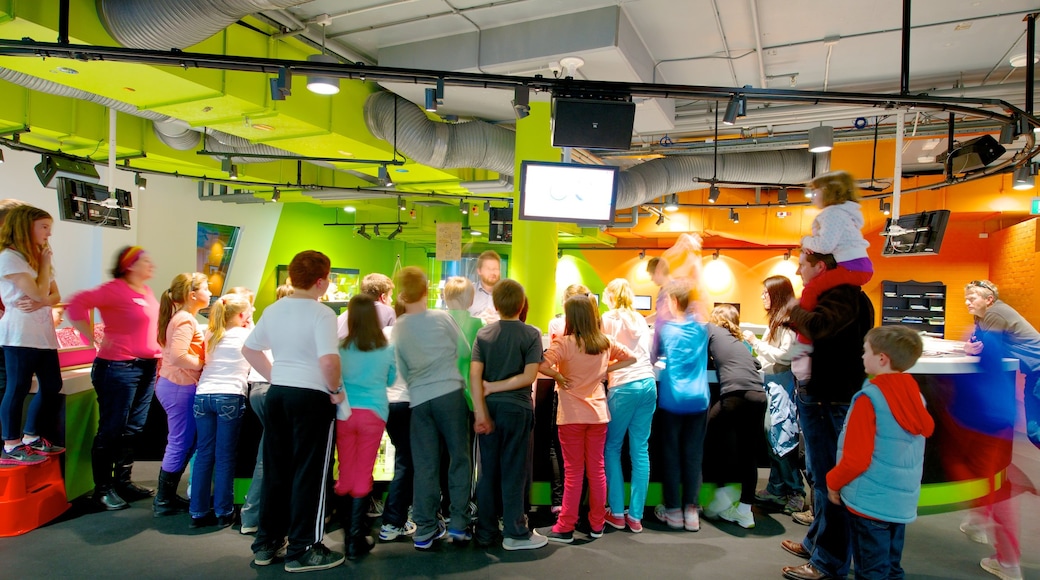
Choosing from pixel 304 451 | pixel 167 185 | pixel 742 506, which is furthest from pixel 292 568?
pixel 167 185

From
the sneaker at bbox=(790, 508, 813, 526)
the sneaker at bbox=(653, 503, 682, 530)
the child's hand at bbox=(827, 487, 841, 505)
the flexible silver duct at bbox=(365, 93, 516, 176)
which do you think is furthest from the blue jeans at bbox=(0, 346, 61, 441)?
the sneaker at bbox=(790, 508, 813, 526)

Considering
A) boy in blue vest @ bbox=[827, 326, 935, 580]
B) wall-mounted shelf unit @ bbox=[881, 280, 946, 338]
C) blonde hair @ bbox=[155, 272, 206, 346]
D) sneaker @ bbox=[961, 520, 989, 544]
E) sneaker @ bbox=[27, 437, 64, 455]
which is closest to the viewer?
boy in blue vest @ bbox=[827, 326, 935, 580]

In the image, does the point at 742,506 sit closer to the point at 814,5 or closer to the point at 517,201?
the point at 517,201

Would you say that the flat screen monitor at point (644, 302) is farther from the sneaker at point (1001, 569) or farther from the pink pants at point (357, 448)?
the pink pants at point (357, 448)

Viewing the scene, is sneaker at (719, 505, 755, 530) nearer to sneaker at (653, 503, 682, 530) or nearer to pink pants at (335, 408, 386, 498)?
sneaker at (653, 503, 682, 530)

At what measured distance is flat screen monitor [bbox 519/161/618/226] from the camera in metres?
5.45

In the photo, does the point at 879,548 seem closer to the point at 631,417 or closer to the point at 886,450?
the point at 886,450

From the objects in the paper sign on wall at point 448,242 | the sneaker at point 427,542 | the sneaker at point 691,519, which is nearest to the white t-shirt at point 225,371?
the sneaker at point 427,542

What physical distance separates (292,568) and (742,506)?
2.88m

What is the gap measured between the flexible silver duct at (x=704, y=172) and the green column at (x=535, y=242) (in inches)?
107

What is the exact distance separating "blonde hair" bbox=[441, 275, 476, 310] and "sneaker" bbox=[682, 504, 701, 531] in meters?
2.01

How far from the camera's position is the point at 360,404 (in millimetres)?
3305

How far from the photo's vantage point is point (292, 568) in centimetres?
316

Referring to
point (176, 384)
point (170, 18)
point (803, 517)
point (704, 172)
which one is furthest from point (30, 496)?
point (704, 172)
